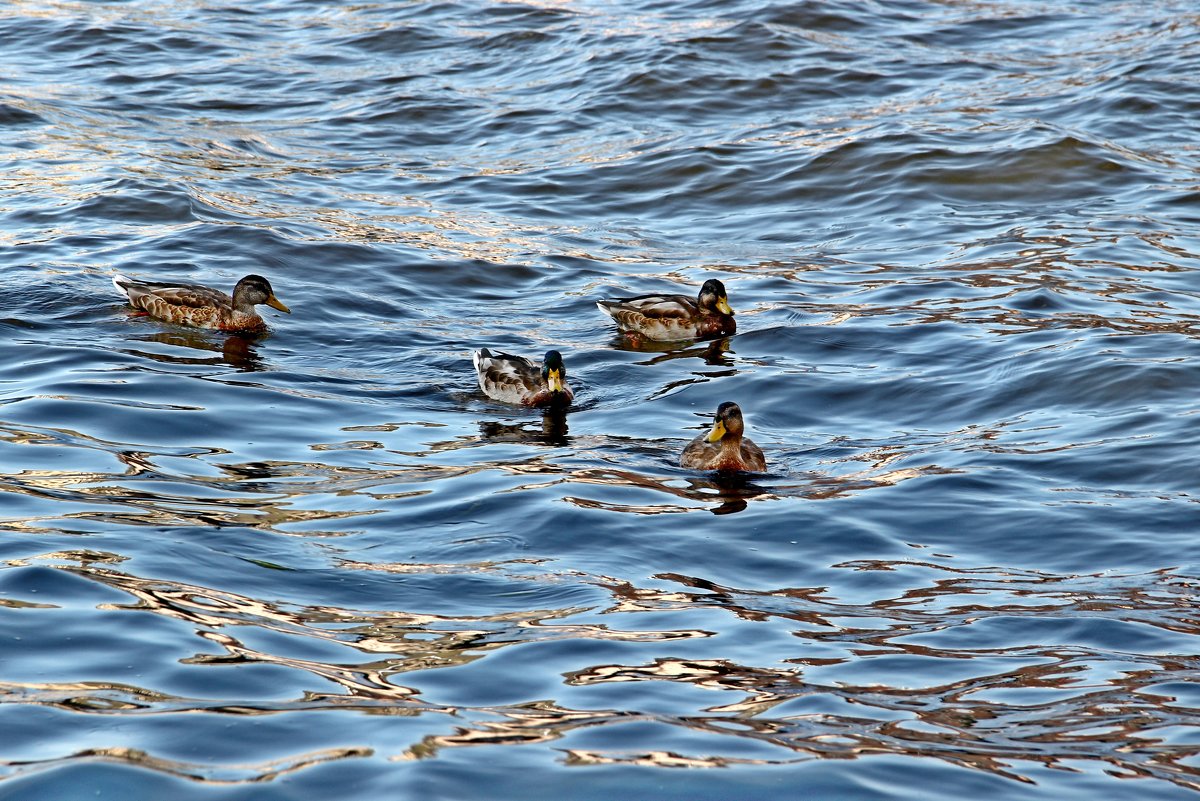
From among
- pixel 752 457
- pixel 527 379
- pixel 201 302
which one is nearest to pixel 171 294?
pixel 201 302

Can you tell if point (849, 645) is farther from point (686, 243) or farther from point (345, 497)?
point (686, 243)

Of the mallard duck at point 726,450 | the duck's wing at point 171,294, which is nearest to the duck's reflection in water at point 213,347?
the duck's wing at point 171,294

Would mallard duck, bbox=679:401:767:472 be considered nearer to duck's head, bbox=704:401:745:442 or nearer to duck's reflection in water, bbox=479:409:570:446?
duck's head, bbox=704:401:745:442

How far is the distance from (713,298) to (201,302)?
4.58 m

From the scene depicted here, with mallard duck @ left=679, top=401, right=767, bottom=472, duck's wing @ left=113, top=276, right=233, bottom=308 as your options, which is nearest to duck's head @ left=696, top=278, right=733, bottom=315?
mallard duck @ left=679, top=401, right=767, bottom=472

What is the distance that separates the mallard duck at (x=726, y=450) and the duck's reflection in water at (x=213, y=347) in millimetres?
4221

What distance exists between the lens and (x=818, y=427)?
11570 millimetres

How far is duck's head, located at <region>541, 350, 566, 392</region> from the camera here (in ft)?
39.4

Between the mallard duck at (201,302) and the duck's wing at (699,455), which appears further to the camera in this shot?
the mallard duck at (201,302)

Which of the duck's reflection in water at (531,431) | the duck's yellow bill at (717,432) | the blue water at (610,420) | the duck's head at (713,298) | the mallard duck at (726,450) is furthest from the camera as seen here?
the duck's head at (713,298)

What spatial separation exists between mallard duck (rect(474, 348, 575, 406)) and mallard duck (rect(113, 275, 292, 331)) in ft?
9.42

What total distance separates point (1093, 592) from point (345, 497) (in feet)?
13.9

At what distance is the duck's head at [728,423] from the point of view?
10.3 meters

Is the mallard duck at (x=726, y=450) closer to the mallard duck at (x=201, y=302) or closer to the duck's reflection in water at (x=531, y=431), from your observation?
the duck's reflection in water at (x=531, y=431)
